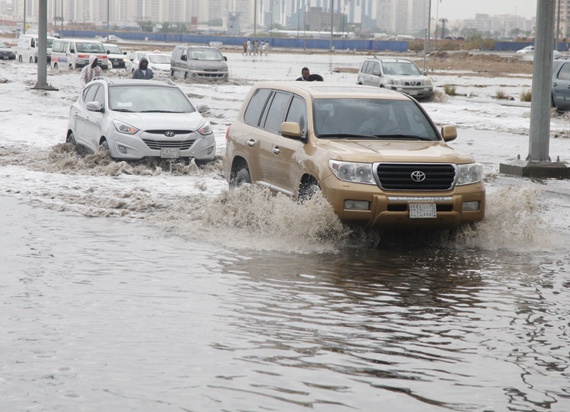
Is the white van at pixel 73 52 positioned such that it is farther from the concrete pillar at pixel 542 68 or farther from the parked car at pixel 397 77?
the concrete pillar at pixel 542 68

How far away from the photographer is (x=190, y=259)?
10.5 m

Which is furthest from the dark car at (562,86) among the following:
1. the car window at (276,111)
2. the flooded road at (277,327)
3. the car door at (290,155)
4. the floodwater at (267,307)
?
the flooded road at (277,327)

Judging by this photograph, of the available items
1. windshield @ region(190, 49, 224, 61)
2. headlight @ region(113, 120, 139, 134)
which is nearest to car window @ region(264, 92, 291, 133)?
headlight @ region(113, 120, 139, 134)

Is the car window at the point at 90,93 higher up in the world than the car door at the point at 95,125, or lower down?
higher up

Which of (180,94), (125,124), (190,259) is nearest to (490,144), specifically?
(180,94)

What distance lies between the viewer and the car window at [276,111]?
12.6 meters

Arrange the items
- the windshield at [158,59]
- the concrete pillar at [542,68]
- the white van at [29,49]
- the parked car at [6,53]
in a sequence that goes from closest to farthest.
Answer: the concrete pillar at [542,68] < the windshield at [158,59] < the white van at [29,49] < the parked car at [6,53]

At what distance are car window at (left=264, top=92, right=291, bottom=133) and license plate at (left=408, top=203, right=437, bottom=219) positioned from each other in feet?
7.68

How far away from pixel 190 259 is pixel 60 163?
327 inches

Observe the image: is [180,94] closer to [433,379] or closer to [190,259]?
[190,259]

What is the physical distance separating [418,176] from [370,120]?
4.66 ft

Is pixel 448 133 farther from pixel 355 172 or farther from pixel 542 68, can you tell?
pixel 542 68

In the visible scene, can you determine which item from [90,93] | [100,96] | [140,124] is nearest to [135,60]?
[90,93]

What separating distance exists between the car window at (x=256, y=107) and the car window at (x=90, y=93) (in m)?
6.42
